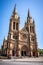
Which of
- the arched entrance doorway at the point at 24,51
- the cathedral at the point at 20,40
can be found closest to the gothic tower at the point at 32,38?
the cathedral at the point at 20,40

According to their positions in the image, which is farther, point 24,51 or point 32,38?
point 32,38

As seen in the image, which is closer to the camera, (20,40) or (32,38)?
(20,40)

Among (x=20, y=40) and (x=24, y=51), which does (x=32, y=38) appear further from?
(x=24, y=51)

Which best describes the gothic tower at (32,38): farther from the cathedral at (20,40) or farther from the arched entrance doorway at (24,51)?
the arched entrance doorway at (24,51)

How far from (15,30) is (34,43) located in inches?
81.2

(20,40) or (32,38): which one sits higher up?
(32,38)

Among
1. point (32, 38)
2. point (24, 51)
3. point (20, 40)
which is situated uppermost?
point (32, 38)

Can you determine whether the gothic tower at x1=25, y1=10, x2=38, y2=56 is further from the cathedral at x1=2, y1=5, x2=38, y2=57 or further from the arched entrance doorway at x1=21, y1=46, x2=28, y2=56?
the arched entrance doorway at x1=21, y1=46, x2=28, y2=56

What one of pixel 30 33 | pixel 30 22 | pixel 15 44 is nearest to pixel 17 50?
pixel 15 44

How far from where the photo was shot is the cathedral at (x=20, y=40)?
38.8 feet

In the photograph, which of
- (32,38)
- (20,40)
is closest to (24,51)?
(20,40)

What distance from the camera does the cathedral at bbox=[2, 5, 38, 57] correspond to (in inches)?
466

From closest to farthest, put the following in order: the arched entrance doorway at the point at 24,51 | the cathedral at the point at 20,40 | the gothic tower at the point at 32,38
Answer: the cathedral at the point at 20,40, the arched entrance doorway at the point at 24,51, the gothic tower at the point at 32,38

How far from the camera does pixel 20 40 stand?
1247cm
